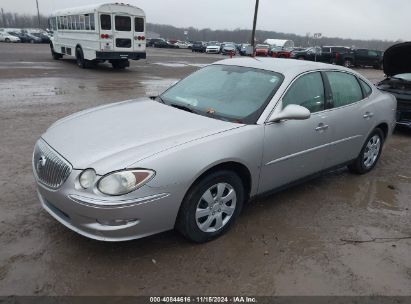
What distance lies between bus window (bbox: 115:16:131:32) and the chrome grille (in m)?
15.0

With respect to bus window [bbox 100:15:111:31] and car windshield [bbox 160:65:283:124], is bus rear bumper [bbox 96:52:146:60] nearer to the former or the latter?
bus window [bbox 100:15:111:31]

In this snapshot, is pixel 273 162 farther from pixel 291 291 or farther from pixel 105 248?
pixel 105 248

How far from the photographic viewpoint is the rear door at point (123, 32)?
17.2 meters

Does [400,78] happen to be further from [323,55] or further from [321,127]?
[323,55]

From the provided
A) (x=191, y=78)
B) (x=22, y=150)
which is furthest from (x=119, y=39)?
(x=191, y=78)

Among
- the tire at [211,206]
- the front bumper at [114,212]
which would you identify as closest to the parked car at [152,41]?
the tire at [211,206]

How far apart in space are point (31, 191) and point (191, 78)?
2253 millimetres

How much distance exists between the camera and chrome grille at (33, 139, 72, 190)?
3.01 metres

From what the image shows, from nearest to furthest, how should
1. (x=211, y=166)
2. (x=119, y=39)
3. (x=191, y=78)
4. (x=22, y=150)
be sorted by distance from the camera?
(x=211, y=166)
(x=191, y=78)
(x=22, y=150)
(x=119, y=39)

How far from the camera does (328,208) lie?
170 inches

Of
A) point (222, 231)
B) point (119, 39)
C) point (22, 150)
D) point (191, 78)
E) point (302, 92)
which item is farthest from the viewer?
point (119, 39)

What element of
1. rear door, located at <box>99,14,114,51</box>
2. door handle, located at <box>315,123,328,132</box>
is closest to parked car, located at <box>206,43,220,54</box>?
rear door, located at <box>99,14,114,51</box>

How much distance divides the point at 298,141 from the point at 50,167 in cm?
237

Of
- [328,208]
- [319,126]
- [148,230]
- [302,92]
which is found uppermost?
[302,92]
